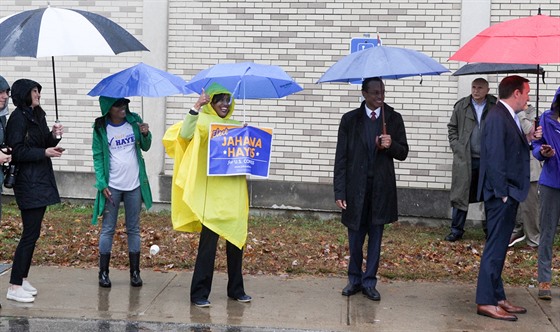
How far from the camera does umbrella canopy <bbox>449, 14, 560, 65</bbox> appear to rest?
6516mm

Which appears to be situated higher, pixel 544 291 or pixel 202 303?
pixel 544 291

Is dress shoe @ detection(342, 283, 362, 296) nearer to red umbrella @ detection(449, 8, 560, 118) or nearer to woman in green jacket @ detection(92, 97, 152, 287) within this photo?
woman in green jacket @ detection(92, 97, 152, 287)

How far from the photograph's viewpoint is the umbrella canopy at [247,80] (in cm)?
710

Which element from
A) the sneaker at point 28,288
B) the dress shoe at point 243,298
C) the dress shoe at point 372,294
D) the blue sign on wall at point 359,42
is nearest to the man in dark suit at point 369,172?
the dress shoe at point 372,294

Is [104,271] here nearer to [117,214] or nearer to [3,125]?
[117,214]

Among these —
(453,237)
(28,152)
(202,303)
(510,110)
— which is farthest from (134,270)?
(453,237)

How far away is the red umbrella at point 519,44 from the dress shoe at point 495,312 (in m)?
1.97

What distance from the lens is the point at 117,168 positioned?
25.3 ft

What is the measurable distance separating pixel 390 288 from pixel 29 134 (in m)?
3.47

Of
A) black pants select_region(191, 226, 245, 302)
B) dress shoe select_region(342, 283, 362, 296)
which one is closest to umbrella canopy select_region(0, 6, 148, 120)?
black pants select_region(191, 226, 245, 302)

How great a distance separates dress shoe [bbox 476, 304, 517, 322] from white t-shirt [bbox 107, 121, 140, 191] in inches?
124

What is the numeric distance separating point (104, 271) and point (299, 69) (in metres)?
4.24

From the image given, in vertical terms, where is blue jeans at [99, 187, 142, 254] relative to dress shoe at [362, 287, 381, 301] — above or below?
above

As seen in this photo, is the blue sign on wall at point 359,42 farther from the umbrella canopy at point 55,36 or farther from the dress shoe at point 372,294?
the umbrella canopy at point 55,36
